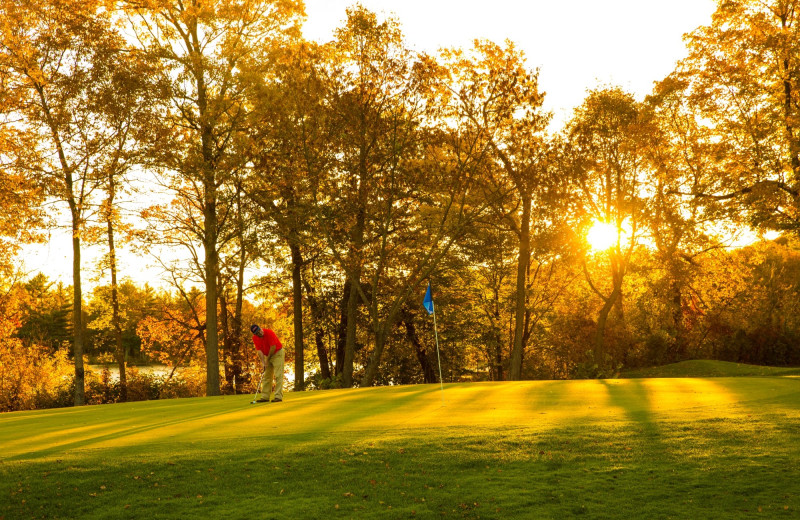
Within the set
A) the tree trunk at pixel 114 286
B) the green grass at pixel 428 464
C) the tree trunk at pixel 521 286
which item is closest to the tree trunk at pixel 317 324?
the tree trunk at pixel 114 286

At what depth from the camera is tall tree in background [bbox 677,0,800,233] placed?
23.5 meters

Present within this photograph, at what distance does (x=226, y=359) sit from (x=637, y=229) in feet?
80.2

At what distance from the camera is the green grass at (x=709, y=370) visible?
28.9 metres

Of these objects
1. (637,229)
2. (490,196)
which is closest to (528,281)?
(637,229)

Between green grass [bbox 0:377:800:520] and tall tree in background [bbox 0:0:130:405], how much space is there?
52.6 ft

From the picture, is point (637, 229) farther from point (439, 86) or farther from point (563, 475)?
point (563, 475)

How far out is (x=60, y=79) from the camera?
86.8ft

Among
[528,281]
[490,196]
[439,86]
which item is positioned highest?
[439,86]

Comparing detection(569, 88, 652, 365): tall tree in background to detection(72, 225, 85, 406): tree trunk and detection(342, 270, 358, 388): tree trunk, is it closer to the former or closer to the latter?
detection(342, 270, 358, 388): tree trunk

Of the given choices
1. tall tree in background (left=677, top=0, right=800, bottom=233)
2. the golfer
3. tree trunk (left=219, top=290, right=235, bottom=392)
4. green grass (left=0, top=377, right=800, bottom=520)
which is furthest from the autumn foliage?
green grass (left=0, top=377, right=800, bottom=520)

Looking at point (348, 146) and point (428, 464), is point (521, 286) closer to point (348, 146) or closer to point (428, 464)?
point (348, 146)

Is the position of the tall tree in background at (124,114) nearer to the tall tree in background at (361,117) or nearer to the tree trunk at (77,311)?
the tree trunk at (77,311)

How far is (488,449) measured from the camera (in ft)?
32.9

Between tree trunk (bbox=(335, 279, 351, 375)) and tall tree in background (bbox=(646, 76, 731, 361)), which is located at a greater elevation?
tall tree in background (bbox=(646, 76, 731, 361))
